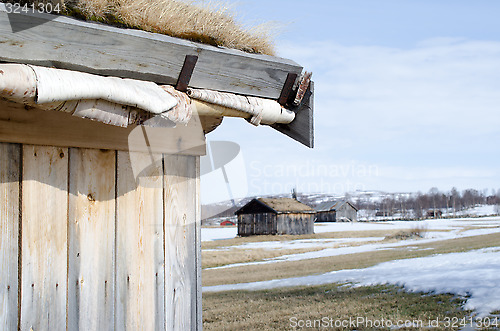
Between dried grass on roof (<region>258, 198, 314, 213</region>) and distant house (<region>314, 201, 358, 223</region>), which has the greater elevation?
dried grass on roof (<region>258, 198, 314, 213</region>)

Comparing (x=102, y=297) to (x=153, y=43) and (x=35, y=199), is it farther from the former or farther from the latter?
(x=153, y=43)

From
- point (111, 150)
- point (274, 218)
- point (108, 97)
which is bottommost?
point (274, 218)

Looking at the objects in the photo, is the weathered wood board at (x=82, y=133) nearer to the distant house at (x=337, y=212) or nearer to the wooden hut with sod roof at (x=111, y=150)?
the wooden hut with sod roof at (x=111, y=150)

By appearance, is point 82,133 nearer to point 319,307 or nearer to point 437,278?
point 319,307

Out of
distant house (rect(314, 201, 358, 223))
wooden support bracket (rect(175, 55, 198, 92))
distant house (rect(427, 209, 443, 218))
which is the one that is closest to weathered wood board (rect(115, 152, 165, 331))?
wooden support bracket (rect(175, 55, 198, 92))

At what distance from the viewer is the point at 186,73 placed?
246cm

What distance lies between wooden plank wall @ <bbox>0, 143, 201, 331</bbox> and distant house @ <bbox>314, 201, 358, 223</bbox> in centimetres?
6672

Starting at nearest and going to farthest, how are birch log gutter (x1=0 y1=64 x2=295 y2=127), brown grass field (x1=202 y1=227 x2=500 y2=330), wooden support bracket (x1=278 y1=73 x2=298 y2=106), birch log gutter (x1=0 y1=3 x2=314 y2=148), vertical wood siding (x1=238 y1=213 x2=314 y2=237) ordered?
birch log gutter (x1=0 y1=64 x2=295 y2=127)
birch log gutter (x1=0 y1=3 x2=314 y2=148)
wooden support bracket (x1=278 y1=73 x2=298 y2=106)
brown grass field (x1=202 y1=227 x2=500 y2=330)
vertical wood siding (x1=238 y1=213 x2=314 y2=237)

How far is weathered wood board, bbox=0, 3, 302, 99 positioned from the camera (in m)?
1.99

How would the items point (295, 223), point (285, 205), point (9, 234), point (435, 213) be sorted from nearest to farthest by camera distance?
point (9, 234) → point (295, 223) → point (285, 205) → point (435, 213)

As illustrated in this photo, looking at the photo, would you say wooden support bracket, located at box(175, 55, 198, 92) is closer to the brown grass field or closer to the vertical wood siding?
the brown grass field

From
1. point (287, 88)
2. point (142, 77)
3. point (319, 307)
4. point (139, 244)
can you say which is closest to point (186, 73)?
point (142, 77)

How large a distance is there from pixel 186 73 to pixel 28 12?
0.79m

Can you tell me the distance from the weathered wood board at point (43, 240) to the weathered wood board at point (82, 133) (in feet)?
0.23
